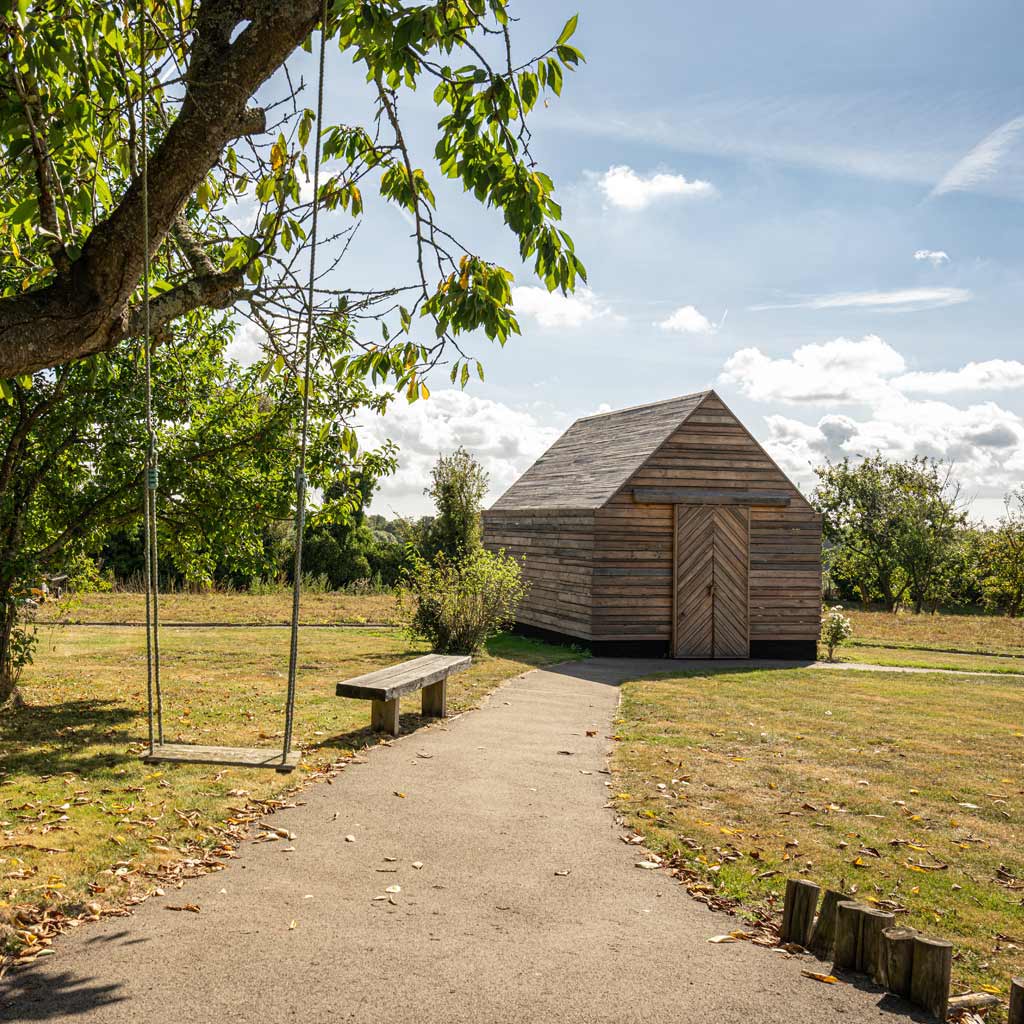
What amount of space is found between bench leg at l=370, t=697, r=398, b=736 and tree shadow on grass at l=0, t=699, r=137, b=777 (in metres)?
2.24

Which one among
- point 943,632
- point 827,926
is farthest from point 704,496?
point 827,926

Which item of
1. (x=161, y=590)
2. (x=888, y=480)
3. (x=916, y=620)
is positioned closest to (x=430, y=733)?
(x=161, y=590)

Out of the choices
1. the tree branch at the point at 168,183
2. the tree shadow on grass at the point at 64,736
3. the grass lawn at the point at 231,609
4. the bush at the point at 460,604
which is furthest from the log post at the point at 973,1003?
the grass lawn at the point at 231,609

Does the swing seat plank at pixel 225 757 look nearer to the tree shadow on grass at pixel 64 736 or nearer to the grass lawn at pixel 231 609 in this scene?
the tree shadow on grass at pixel 64 736

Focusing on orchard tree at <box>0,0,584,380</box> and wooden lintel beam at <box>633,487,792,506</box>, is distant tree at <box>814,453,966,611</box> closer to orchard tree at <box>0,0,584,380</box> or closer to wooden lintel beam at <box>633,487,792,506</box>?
wooden lintel beam at <box>633,487,792,506</box>

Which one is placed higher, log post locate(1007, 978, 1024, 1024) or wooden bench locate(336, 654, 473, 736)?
wooden bench locate(336, 654, 473, 736)

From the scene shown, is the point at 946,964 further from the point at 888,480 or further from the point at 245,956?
the point at 888,480

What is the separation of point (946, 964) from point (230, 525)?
8.14 meters

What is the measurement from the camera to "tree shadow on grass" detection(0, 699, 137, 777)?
24.1 feet

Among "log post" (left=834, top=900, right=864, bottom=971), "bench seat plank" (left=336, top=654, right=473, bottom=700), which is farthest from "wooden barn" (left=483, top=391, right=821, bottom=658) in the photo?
"log post" (left=834, top=900, right=864, bottom=971)

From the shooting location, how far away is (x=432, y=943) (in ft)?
14.0

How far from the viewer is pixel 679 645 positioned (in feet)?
56.4

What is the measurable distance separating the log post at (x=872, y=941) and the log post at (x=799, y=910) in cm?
28

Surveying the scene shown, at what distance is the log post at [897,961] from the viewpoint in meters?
3.91
